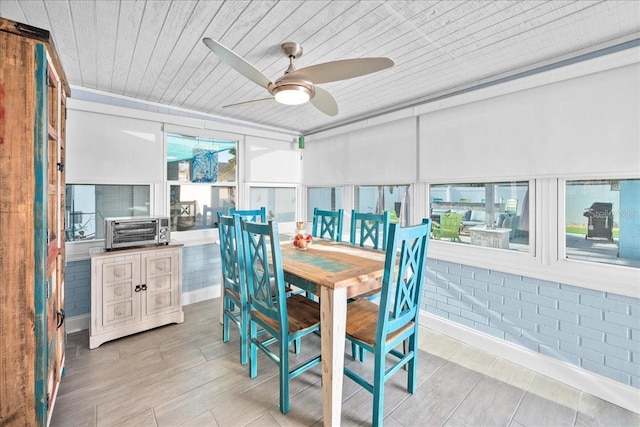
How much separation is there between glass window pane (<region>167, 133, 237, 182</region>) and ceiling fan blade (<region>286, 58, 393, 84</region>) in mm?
2296

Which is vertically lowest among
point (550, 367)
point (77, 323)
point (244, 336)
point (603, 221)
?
point (550, 367)

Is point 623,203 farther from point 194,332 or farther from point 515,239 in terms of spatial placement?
point 194,332

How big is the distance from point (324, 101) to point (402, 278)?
137 centimetres

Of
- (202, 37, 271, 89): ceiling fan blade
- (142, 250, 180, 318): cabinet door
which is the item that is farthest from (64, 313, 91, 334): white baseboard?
(202, 37, 271, 89): ceiling fan blade

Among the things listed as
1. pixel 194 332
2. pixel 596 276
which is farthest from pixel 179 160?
pixel 596 276

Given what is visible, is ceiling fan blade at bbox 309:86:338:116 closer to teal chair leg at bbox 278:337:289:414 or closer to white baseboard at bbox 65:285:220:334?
teal chair leg at bbox 278:337:289:414

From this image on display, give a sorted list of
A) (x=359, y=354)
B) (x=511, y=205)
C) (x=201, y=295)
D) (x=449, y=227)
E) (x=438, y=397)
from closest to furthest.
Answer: (x=438, y=397) → (x=359, y=354) → (x=511, y=205) → (x=449, y=227) → (x=201, y=295)

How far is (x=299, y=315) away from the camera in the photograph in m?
2.03

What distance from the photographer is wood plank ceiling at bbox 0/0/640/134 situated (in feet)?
5.18

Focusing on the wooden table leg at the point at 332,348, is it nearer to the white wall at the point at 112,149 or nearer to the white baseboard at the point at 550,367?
the white baseboard at the point at 550,367

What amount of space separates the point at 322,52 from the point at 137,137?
2.29 metres

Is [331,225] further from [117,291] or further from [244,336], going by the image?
[117,291]

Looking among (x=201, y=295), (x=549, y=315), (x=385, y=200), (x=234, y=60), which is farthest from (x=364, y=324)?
(x=201, y=295)

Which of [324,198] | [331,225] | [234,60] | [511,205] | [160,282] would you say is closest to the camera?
[234,60]
